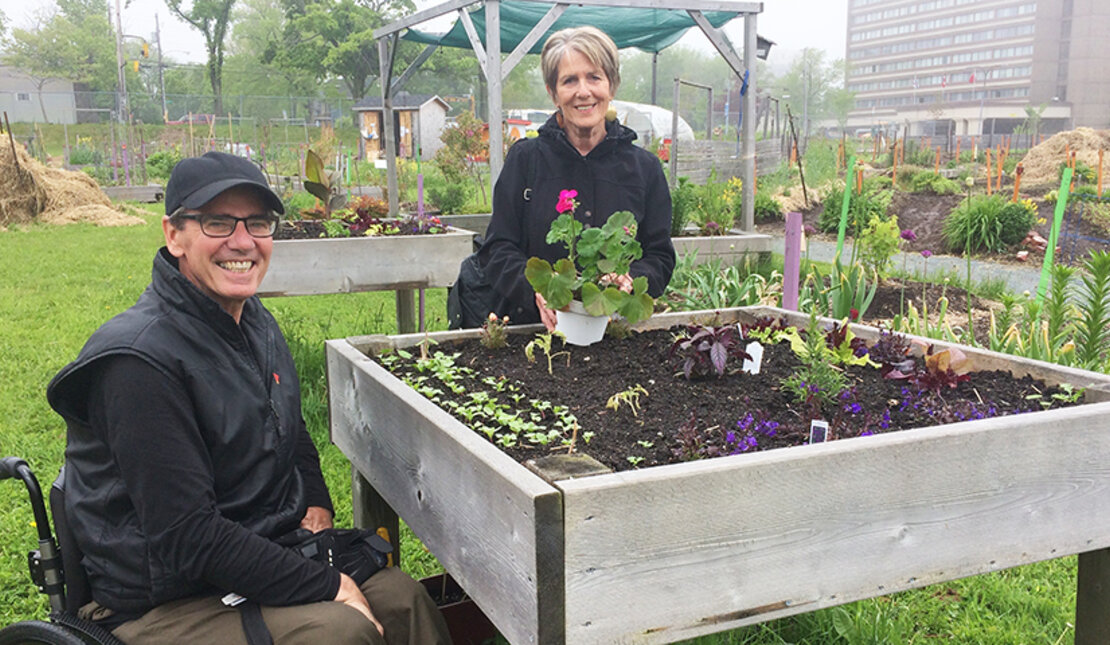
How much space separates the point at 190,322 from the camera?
1.69 metres

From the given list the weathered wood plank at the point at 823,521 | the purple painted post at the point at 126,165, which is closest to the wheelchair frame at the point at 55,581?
the weathered wood plank at the point at 823,521

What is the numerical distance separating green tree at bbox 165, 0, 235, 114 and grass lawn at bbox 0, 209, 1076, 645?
158 ft

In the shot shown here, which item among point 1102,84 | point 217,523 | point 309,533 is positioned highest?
point 1102,84

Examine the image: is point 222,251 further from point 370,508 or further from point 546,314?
point 546,314

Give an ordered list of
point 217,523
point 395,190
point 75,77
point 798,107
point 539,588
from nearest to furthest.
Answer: point 539,588 → point 217,523 → point 395,190 → point 75,77 → point 798,107

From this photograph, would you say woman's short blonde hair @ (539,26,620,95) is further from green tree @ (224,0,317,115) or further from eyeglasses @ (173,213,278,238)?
green tree @ (224,0,317,115)

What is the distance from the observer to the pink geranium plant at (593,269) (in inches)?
→ 96.1

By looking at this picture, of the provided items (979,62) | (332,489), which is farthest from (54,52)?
(979,62)

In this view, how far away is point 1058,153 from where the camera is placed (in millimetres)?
17609

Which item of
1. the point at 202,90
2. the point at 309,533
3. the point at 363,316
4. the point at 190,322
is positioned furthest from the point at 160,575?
the point at 202,90

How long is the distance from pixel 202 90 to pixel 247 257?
72.1m

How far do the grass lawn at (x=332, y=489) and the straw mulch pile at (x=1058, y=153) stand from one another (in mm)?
13787

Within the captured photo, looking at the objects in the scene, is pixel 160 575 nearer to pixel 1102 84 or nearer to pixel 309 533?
pixel 309 533

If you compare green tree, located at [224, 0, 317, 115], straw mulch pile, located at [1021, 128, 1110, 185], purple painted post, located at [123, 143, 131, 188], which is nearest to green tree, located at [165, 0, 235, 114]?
green tree, located at [224, 0, 317, 115]
